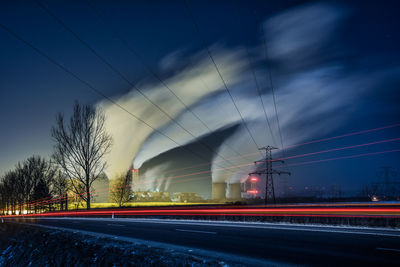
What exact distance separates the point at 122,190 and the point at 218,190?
106m

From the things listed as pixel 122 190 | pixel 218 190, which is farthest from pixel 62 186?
pixel 218 190

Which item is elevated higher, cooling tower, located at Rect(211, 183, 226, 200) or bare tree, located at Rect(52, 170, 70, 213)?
bare tree, located at Rect(52, 170, 70, 213)

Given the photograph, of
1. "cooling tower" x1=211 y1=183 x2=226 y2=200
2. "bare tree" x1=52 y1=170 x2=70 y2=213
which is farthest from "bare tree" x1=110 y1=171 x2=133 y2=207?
"cooling tower" x1=211 y1=183 x2=226 y2=200

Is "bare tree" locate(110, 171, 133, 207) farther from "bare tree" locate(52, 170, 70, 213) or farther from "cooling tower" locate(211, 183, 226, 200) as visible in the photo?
"cooling tower" locate(211, 183, 226, 200)

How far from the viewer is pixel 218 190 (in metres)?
165

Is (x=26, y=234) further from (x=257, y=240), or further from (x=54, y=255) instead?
(x=257, y=240)

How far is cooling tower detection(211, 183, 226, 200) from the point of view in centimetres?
16350

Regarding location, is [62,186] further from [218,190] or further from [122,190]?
[218,190]

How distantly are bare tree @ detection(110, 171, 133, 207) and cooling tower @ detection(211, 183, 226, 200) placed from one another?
335 feet

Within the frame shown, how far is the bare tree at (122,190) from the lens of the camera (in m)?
66.4

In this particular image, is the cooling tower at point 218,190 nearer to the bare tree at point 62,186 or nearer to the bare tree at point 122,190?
the bare tree at point 122,190

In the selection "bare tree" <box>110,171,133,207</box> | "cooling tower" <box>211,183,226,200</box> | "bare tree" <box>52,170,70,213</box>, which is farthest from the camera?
"cooling tower" <box>211,183,226,200</box>

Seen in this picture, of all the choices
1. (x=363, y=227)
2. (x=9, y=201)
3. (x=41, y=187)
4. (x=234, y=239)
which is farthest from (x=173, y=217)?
(x=9, y=201)

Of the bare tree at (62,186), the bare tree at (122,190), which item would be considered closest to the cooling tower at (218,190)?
the bare tree at (122,190)
